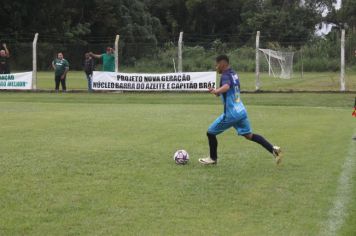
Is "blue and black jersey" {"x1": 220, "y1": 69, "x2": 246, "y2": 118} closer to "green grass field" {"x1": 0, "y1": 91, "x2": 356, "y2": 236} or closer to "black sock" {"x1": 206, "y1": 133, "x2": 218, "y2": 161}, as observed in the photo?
"black sock" {"x1": 206, "y1": 133, "x2": 218, "y2": 161}

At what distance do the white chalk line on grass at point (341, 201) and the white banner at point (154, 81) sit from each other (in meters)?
14.8

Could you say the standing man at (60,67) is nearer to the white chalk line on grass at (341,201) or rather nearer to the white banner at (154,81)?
the white banner at (154,81)

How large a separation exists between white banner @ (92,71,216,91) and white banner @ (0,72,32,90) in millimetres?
3147

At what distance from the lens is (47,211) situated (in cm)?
644

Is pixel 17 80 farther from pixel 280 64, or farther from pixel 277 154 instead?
pixel 277 154

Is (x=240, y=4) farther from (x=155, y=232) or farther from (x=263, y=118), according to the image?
(x=155, y=232)

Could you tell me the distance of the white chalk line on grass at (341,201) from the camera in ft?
19.4

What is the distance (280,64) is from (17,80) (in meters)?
19.1

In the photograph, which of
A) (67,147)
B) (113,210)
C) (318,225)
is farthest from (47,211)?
(67,147)

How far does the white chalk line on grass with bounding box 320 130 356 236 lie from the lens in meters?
5.92

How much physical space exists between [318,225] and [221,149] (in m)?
4.84

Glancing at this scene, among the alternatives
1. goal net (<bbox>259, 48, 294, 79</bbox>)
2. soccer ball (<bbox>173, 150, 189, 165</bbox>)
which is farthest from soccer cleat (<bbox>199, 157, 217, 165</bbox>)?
goal net (<bbox>259, 48, 294, 79</bbox>)

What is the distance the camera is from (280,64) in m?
40.2

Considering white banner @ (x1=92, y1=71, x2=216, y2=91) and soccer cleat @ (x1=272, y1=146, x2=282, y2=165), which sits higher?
white banner @ (x1=92, y1=71, x2=216, y2=91)
